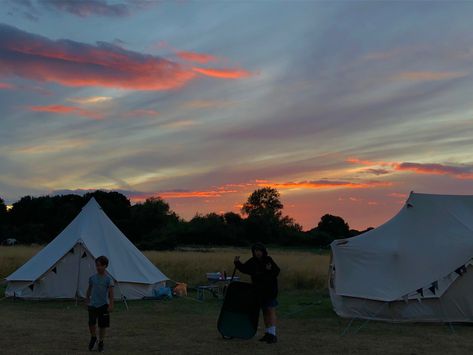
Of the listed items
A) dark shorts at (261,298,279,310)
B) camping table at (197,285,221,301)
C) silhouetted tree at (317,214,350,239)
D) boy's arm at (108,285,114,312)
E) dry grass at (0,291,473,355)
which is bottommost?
dry grass at (0,291,473,355)

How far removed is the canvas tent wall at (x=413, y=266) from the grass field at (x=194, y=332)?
46 centimetres

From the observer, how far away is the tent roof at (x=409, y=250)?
12.3 metres

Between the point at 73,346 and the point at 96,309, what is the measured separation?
3.41 feet

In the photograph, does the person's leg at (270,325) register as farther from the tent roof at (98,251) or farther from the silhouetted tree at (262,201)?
the silhouetted tree at (262,201)

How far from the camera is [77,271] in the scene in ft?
55.8

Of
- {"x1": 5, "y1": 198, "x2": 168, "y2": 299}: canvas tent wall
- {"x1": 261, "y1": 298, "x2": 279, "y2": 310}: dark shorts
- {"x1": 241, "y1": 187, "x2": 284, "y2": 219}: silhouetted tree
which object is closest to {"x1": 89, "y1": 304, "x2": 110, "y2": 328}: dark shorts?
{"x1": 261, "y1": 298, "x2": 279, "y2": 310}: dark shorts

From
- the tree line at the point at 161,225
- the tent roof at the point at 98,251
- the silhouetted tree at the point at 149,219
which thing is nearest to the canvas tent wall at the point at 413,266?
the tent roof at the point at 98,251

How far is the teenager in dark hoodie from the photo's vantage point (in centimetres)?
980

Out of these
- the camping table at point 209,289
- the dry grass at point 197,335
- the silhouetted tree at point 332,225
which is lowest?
the dry grass at point 197,335

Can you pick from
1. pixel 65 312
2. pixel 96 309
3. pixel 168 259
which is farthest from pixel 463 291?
pixel 168 259

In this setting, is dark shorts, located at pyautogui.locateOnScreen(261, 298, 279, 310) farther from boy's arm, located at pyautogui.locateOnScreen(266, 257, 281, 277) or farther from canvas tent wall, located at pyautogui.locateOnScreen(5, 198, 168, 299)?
canvas tent wall, located at pyautogui.locateOnScreen(5, 198, 168, 299)

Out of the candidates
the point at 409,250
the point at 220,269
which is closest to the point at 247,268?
the point at 409,250

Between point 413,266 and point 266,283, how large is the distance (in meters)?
4.23

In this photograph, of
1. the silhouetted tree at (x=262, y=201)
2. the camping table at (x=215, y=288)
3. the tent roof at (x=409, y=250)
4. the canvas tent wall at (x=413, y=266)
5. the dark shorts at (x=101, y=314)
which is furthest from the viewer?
the silhouetted tree at (x=262, y=201)
